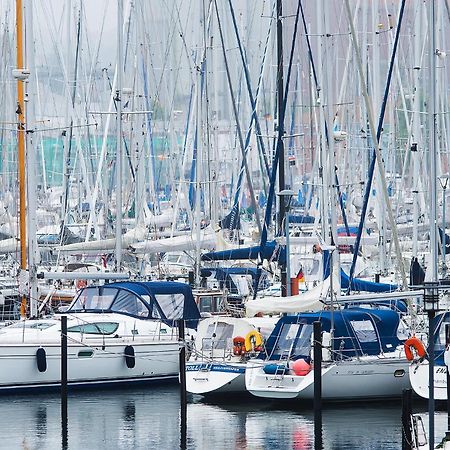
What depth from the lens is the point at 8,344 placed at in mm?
33844

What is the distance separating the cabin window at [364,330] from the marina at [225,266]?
0.05 meters

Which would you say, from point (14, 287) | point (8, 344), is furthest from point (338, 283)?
point (14, 287)

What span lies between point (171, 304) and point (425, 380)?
969cm

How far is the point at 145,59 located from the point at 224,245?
9169mm

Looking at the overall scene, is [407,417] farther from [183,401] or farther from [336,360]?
[336,360]

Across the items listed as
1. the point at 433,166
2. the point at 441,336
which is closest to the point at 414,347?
the point at 441,336

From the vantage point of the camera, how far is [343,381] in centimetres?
3136

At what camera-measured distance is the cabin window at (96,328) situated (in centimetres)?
3506

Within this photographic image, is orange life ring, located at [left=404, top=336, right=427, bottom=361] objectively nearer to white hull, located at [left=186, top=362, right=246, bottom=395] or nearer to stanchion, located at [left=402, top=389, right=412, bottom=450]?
white hull, located at [left=186, top=362, right=246, bottom=395]

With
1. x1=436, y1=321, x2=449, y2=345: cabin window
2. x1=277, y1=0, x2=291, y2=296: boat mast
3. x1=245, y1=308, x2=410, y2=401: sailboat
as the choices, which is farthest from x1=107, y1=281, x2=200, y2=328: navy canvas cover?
x1=436, y1=321, x2=449, y2=345: cabin window

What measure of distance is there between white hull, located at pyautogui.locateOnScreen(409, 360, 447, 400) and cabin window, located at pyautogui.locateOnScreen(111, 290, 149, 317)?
9.03 metres

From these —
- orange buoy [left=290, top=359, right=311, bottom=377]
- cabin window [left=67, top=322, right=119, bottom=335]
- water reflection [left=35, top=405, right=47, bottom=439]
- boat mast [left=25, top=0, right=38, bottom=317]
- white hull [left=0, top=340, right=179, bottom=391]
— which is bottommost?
water reflection [left=35, top=405, right=47, bottom=439]

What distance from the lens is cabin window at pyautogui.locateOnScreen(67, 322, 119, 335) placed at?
115ft

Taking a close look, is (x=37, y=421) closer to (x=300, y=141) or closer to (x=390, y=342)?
(x=390, y=342)
